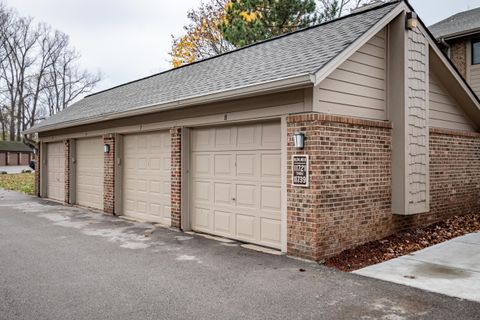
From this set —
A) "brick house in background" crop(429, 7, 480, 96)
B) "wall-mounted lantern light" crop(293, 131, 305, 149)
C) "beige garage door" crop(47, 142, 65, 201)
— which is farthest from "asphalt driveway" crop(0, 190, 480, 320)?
"brick house in background" crop(429, 7, 480, 96)

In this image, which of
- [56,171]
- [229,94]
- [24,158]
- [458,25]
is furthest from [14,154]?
[229,94]

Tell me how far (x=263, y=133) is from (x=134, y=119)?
4.32m

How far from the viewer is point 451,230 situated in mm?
8305

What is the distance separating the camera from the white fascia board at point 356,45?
18.8 ft

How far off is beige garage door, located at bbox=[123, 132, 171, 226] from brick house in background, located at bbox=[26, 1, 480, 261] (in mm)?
45

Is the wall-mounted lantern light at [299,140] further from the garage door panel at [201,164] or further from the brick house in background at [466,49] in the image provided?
the brick house in background at [466,49]

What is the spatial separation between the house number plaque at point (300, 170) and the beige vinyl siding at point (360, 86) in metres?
0.78

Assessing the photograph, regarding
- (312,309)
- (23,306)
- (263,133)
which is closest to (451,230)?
(263,133)

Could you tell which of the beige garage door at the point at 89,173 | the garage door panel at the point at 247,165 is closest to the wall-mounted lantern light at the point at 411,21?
the garage door panel at the point at 247,165

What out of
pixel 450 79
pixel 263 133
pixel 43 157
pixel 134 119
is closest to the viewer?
pixel 263 133

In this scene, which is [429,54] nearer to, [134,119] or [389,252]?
[389,252]

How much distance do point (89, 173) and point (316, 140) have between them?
341 inches

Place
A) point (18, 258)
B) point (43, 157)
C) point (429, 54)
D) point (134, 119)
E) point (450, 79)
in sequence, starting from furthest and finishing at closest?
point (43, 157), point (134, 119), point (450, 79), point (429, 54), point (18, 258)

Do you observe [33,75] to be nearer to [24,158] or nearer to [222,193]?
[24,158]
